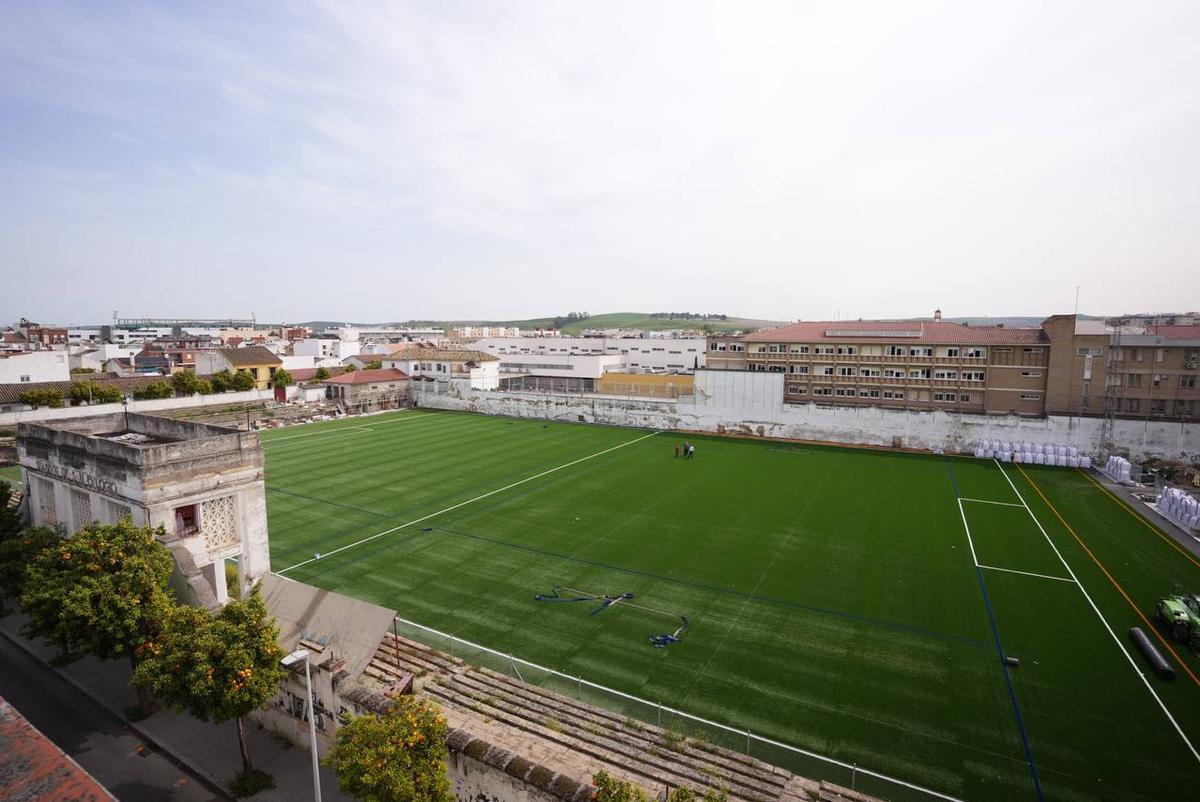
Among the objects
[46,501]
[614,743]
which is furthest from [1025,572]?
[46,501]

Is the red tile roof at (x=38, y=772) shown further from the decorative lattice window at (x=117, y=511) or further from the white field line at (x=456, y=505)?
the white field line at (x=456, y=505)

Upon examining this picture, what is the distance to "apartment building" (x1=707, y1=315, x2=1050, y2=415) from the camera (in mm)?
45688

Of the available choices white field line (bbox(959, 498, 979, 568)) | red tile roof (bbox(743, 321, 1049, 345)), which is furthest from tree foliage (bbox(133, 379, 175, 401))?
white field line (bbox(959, 498, 979, 568))

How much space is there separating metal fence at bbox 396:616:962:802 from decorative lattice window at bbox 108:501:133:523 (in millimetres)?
7742

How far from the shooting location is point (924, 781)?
11.8 metres

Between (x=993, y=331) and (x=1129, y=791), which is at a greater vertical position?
(x=993, y=331)

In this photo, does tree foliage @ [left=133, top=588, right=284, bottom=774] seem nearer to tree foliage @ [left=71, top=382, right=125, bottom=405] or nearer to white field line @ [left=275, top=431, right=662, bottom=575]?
white field line @ [left=275, top=431, right=662, bottom=575]

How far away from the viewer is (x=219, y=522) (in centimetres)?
1677

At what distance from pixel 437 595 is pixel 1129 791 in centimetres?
1754

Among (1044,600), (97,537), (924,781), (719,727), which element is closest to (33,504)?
(97,537)

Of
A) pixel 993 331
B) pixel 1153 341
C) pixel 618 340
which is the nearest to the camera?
pixel 1153 341

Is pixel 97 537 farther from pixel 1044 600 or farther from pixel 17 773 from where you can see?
pixel 1044 600

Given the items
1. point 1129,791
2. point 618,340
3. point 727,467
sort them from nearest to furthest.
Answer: point 1129,791 → point 727,467 → point 618,340

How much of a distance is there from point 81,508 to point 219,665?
1054 cm
